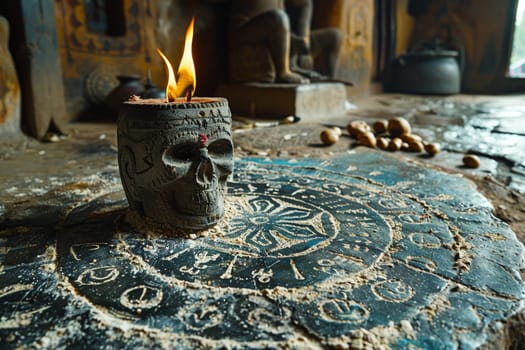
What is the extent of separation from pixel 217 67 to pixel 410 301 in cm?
437

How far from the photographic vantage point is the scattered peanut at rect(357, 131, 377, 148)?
2961mm

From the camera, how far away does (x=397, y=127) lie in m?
3.28

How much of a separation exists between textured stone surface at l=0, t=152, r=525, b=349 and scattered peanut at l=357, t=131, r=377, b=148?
1179mm

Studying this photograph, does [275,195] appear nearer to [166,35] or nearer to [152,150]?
[152,150]

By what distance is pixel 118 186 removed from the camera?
2.06 m

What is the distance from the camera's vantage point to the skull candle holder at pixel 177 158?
1.36m

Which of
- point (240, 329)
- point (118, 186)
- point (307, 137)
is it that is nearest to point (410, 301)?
point (240, 329)

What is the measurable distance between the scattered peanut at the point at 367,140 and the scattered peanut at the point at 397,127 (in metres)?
0.38

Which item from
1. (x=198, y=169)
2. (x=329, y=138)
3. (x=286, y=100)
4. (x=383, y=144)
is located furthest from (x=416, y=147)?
(x=198, y=169)

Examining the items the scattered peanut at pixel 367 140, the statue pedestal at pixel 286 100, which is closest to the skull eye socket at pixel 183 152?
the scattered peanut at pixel 367 140

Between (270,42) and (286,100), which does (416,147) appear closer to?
(286,100)

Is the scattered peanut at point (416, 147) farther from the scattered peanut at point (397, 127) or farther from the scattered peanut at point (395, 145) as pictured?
the scattered peanut at point (397, 127)

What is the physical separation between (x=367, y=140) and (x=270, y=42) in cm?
181

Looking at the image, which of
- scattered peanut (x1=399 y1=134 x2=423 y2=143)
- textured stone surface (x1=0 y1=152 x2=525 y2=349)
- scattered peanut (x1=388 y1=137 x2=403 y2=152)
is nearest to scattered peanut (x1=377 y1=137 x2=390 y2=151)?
scattered peanut (x1=388 y1=137 x2=403 y2=152)
